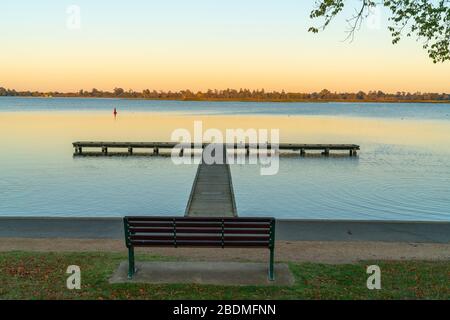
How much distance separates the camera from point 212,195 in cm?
2159

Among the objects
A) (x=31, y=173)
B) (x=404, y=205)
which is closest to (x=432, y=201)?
(x=404, y=205)

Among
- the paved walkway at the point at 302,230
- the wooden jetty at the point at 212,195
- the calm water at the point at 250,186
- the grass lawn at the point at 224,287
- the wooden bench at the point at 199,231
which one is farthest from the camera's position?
the calm water at the point at 250,186

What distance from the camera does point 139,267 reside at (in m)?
9.58

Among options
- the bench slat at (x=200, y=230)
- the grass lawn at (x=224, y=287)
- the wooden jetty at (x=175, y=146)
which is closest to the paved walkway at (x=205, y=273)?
the grass lawn at (x=224, y=287)

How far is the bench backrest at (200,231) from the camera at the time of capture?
9.03 meters

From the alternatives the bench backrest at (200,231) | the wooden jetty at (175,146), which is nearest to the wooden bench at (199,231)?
the bench backrest at (200,231)

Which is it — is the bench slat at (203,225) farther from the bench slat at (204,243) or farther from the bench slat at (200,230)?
the bench slat at (204,243)

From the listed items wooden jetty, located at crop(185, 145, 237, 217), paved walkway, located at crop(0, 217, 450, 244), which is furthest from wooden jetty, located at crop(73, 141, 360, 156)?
paved walkway, located at crop(0, 217, 450, 244)

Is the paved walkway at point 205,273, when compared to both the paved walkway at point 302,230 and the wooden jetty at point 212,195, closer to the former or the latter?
the paved walkway at point 302,230

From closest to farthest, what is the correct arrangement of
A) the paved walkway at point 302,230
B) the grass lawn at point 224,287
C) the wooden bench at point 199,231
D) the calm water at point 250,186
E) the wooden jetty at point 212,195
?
1. the grass lawn at point 224,287
2. the wooden bench at point 199,231
3. the paved walkway at point 302,230
4. the wooden jetty at point 212,195
5. the calm water at point 250,186

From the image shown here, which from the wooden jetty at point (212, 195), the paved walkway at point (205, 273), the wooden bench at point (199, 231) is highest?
the wooden bench at point (199, 231)

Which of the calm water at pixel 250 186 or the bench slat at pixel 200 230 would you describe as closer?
the bench slat at pixel 200 230

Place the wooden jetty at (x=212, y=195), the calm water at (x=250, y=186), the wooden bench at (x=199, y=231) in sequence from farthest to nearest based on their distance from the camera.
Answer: the calm water at (x=250, y=186) < the wooden jetty at (x=212, y=195) < the wooden bench at (x=199, y=231)

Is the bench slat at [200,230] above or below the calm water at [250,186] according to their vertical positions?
above
